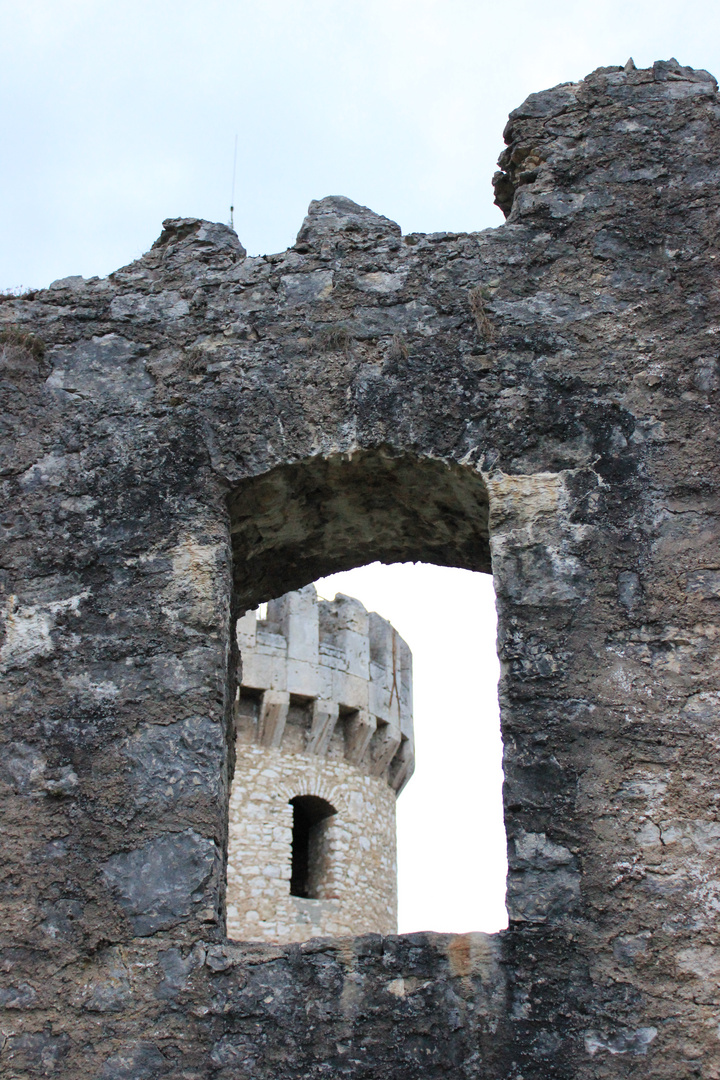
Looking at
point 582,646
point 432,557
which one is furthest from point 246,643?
point 582,646

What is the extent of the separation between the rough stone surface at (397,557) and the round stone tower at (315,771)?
10.3 metres

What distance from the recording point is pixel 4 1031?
159 inches

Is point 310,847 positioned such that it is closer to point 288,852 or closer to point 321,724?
point 288,852

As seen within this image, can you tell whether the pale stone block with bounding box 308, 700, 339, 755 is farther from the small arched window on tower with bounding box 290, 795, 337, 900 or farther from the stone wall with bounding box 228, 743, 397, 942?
the small arched window on tower with bounding box 290, 795, 337, 900

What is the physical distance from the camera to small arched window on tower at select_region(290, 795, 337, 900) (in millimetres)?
15795

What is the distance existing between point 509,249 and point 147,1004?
3228 mm

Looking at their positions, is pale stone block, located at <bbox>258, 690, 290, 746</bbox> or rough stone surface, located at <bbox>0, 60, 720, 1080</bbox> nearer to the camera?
rough stone surface, located at <bbox>0, 60, 720, 1080</bbox>

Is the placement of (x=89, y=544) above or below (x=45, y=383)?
below

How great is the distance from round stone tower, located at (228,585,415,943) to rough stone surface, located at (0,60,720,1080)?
10267 mm

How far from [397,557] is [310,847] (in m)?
11.6

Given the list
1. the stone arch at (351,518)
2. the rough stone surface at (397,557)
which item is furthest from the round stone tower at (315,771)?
the rough stone surface at (397,557)

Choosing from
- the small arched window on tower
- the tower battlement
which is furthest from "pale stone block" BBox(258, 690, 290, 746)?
the small arched window on tower

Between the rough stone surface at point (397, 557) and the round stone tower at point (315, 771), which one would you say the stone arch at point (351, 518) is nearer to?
the rough stone surface at point (397, 557)

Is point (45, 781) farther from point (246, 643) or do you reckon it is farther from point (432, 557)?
point (246, 643)
